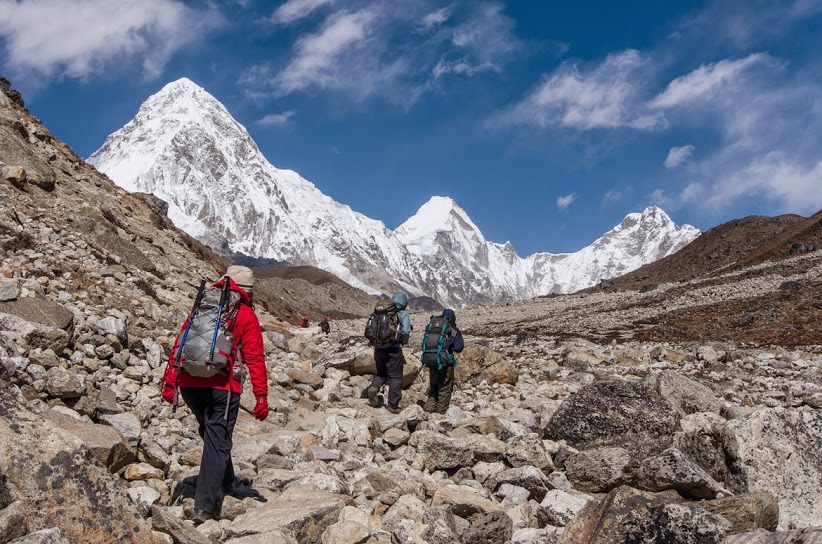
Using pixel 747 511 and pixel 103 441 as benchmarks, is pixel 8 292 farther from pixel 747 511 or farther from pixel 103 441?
pixel 747 511

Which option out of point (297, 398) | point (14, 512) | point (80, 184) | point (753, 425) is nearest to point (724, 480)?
point (753, 425)

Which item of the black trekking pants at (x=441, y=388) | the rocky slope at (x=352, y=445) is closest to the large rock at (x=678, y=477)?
the rocky slope at (x=352, y=445)

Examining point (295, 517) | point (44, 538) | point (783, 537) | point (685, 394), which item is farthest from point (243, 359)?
point (685, 394)

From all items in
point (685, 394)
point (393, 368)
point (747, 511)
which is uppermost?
point (393, 368)

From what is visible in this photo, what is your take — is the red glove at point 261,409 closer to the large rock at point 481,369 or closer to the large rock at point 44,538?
the large rock at point 44,538

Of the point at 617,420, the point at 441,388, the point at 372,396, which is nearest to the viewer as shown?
the point at 617,420

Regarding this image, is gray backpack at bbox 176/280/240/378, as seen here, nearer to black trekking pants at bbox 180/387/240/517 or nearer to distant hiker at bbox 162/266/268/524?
distant hiker at bbox 162/266/268/524

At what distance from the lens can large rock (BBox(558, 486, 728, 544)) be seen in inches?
148

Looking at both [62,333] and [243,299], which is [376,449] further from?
[62,333]

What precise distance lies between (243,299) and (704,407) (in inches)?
299

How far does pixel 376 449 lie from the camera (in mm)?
7781

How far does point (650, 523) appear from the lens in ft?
12.7

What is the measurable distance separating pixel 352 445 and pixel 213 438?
2.71m

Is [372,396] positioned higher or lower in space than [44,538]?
higher
